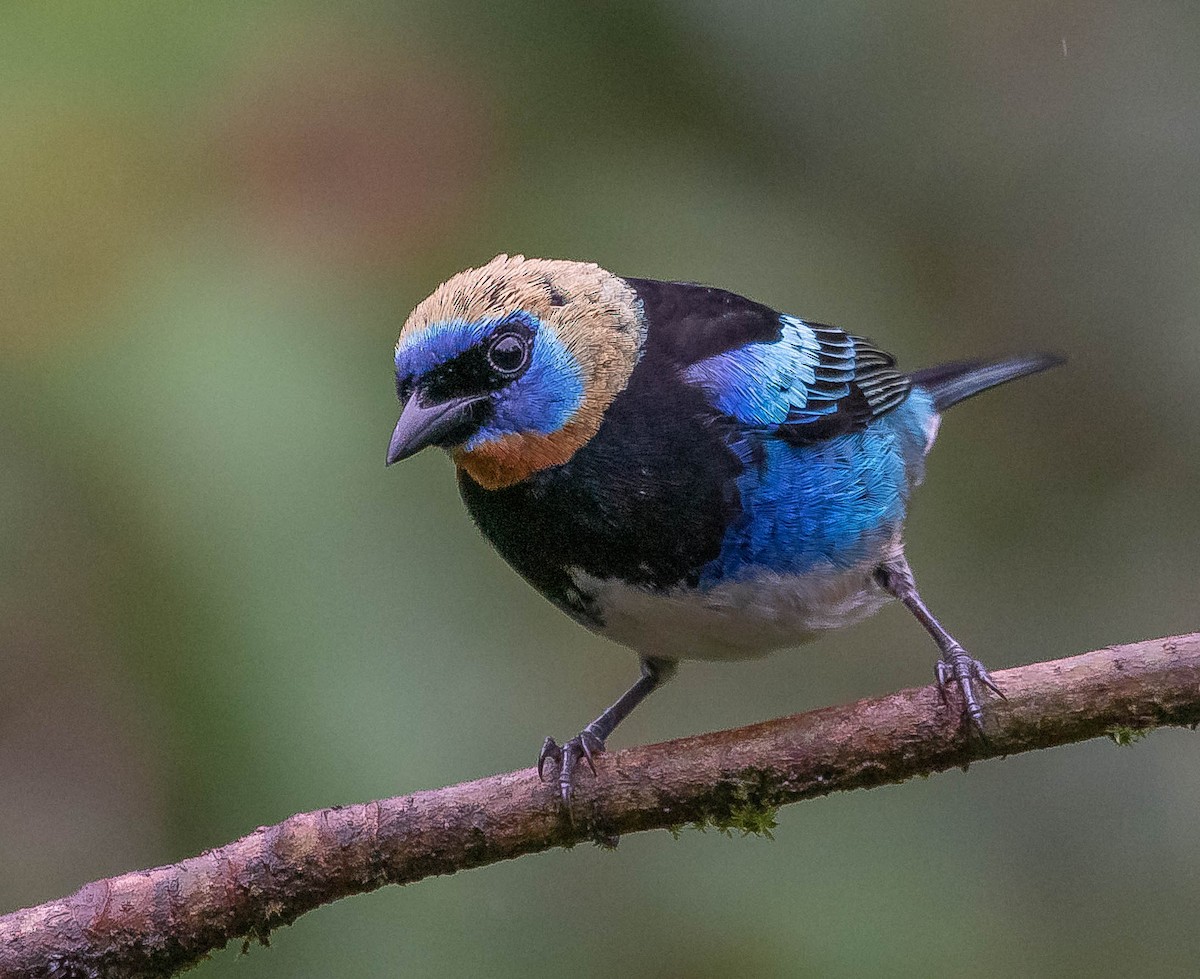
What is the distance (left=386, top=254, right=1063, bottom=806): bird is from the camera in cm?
373

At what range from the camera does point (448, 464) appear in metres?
5.10

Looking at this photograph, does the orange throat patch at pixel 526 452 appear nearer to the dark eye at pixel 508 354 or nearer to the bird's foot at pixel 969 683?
the dark eye at pixel 508 354

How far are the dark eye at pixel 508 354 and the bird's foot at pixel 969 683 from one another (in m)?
1.27

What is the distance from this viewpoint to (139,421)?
444 cm

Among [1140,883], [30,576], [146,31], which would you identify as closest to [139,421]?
[30,576]

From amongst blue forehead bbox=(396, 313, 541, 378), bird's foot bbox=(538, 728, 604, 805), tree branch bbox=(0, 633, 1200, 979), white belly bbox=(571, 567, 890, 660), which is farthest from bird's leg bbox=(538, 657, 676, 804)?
blue forehead bbox=(396, 313, 541, 378)

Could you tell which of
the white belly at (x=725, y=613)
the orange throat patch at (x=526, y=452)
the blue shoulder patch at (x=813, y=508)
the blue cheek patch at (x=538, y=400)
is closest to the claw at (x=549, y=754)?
the white belly at (x=725, y=613)

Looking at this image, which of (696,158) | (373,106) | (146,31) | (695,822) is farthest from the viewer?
(696,158)

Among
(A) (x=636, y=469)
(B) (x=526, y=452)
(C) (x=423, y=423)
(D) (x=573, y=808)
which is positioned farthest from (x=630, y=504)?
(D) (x=573, y=808)

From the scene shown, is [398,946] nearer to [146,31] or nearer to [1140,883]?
[1140,883]

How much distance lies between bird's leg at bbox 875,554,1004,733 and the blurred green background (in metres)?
0.90

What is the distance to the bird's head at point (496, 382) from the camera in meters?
3.77

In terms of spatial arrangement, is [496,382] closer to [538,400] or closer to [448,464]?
[538,400]

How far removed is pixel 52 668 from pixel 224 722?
2.85 ft
